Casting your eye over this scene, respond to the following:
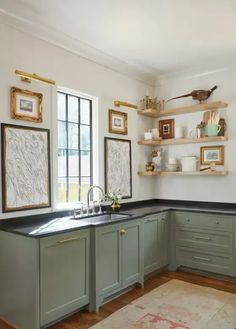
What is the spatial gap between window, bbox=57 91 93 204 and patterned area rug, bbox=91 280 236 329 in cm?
136

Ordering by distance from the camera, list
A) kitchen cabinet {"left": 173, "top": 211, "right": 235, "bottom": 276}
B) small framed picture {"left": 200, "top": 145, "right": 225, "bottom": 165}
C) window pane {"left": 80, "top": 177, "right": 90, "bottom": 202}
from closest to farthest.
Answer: kitchen cabinet {"left": 173, "top": 211, "right": 235, "bottom": 276}, window pane {"left": 80, "top": 177, "right": 90, "bottom": 202}, small framed picture {"left": 200, "top": 145, "right": 225, "bottom": 165}

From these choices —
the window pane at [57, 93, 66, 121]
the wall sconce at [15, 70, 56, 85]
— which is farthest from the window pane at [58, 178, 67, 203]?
the wall sconce at [15, 70, 56, 85]

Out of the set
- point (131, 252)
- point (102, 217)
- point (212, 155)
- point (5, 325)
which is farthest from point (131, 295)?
point (212, 155)

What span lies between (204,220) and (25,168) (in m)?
2.27

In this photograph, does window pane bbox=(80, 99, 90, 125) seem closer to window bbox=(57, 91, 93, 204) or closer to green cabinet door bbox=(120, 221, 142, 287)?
window bbox=(57, 91, 93, 204)

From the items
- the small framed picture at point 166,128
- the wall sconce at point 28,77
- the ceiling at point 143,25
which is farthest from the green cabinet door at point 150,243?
the ceiling at point 143,25

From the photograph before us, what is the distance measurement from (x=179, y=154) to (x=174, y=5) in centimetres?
229

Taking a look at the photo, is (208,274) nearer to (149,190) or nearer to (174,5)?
(149,190)

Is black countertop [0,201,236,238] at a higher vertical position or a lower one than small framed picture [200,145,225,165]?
lower

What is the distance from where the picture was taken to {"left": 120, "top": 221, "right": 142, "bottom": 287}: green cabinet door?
10.3 feet

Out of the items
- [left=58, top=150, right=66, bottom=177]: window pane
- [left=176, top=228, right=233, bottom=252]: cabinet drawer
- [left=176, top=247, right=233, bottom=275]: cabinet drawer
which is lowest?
[left=176, top=247, right=233, bottom=275]: cabinet drawer

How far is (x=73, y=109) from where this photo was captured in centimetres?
362

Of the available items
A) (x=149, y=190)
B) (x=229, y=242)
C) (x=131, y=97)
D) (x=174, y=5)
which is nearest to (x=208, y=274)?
(x=229, y=242)

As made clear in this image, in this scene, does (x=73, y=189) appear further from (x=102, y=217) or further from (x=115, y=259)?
(x=115, y=259)
